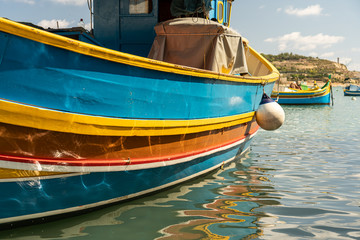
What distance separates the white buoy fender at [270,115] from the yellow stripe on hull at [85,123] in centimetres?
255

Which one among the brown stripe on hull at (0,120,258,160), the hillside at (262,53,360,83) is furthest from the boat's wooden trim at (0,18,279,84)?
the hillside at (262,53,360,83)

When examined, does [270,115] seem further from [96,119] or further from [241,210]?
[96,119]

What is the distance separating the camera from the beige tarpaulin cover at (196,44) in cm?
552

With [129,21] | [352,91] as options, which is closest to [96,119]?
[129,21]

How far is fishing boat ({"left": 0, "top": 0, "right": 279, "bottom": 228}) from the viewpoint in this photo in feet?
10.1

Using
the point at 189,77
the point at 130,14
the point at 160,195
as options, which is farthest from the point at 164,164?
the point at 130,14

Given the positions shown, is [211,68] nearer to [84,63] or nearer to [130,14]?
[130,14]

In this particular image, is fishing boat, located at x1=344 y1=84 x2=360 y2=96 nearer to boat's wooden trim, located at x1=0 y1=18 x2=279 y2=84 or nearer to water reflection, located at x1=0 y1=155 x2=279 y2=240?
water reflection, located at x1=0 y1=155 x2=279 y2=240

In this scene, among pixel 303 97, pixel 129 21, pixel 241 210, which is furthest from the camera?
pixel 303 97

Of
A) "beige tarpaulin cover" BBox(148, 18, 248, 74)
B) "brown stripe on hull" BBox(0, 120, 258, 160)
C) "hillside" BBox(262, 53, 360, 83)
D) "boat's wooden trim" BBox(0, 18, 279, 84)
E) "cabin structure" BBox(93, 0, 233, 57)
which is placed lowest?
"brown stripe on hull" BBox(0, 120, 258, 160)

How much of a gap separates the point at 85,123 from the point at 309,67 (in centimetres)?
14368

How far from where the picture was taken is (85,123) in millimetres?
3412

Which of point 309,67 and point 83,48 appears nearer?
point 83,48

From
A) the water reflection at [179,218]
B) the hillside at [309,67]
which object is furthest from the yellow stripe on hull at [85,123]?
the hillside at [309,67]
